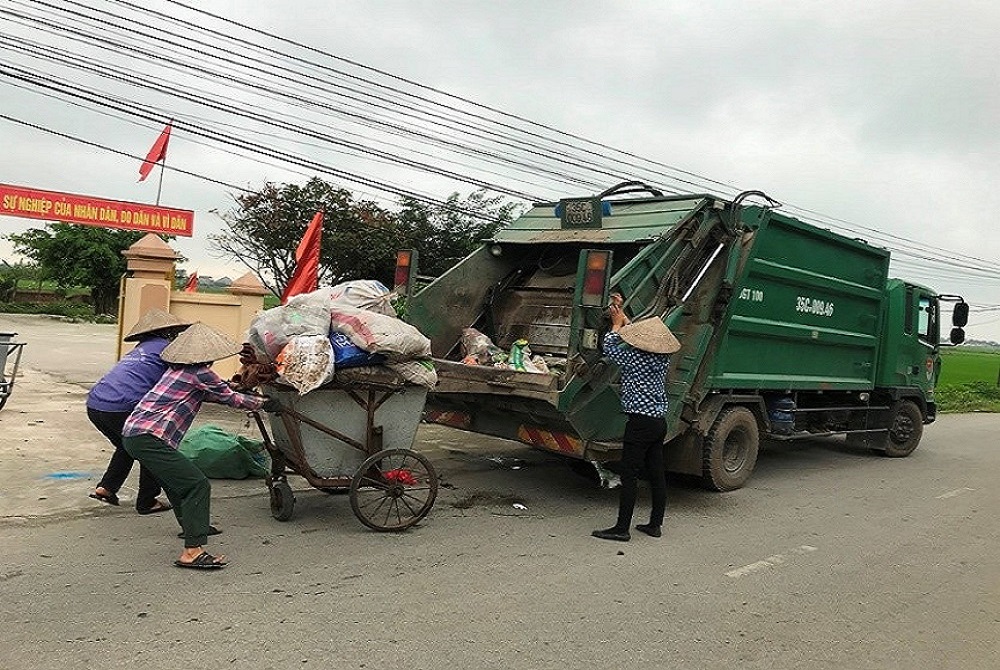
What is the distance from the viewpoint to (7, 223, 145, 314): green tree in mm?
32500

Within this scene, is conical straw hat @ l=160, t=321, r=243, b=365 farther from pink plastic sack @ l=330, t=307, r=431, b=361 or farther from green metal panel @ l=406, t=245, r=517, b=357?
green metal panel @ l=406, t=245, r=517, b=357

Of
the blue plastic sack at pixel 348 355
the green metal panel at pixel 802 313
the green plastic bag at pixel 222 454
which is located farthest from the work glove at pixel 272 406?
the green metal panel at pixel 802 313

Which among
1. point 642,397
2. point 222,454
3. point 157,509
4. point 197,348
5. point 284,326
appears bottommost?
point 157,509

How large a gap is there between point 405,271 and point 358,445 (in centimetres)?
230

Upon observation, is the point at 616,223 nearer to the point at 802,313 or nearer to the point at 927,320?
the point at 802,313

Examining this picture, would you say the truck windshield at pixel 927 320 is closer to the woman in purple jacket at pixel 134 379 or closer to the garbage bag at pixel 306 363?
the garbage bag at pixel 306 363

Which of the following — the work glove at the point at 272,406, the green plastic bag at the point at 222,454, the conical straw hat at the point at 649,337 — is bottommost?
the green plastic bag at the point at 222,454

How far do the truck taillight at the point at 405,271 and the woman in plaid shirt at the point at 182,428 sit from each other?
2686 millimetres

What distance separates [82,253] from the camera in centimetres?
3244

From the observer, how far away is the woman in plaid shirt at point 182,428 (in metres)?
4.29

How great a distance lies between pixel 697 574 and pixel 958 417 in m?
14.2

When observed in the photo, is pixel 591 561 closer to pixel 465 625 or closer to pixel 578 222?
pixel 465 625

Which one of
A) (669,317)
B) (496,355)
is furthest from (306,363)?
(669,317)

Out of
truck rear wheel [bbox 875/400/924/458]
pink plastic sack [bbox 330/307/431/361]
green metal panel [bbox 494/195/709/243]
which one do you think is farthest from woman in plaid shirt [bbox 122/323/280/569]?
truck rear wheel [bbox 875/400/924/458]
